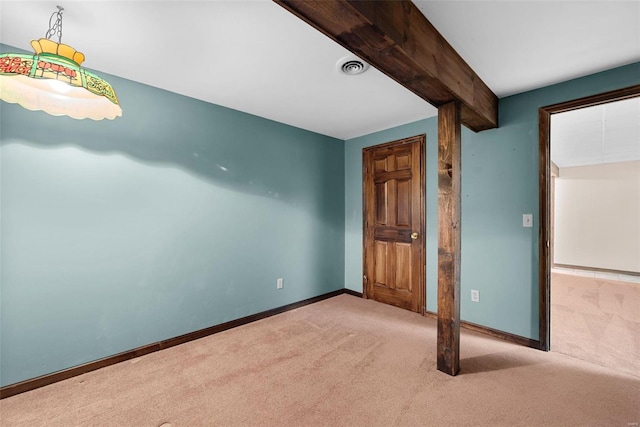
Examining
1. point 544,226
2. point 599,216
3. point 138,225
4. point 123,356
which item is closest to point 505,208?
point 544,226

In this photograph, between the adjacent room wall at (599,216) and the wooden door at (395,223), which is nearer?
the wooden door at (395,223)

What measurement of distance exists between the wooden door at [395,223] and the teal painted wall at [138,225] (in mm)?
1027

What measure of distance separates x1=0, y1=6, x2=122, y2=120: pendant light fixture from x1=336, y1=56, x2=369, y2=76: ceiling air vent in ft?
4.75

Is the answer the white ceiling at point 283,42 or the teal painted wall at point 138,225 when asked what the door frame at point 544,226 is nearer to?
the white ceiling at point 283,42

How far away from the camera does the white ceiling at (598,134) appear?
116 inches

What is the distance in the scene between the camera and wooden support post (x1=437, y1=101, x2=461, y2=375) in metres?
1.98

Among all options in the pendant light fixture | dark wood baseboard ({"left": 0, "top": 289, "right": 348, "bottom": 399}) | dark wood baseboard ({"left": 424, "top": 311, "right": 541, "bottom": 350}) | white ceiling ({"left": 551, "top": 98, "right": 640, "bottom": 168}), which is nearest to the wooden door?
dark wood baseboard ({"left": 424, "top": 311, "right": 541, "bottom": 350})

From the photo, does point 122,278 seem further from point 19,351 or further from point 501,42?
point 501,42

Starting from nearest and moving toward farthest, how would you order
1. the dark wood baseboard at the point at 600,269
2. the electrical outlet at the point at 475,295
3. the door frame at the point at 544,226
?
the door frame at the point at 544,226, the electrical outlet at the point at 475,295, the dark wood baseboard at the point at 600,269

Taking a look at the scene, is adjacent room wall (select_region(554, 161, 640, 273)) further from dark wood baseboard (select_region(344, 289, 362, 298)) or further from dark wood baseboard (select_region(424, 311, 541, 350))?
dark wood baseboard (select_region(344, 289, 362, 298))

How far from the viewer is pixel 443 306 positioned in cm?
204

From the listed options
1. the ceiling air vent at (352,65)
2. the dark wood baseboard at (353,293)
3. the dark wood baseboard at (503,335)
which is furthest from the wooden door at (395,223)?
the ceiling air vent at (352,65)

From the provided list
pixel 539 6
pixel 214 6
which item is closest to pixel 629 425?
pixel 539 6

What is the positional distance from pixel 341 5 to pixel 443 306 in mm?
2033
